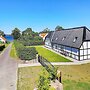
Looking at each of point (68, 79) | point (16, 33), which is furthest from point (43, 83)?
point (16, 33)

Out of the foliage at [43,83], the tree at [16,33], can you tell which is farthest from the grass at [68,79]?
the tree at [16,33]

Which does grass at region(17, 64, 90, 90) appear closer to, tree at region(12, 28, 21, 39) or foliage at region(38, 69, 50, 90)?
foliage at region(38, 69, 50, 90)

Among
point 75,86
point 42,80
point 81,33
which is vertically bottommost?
point 75,86

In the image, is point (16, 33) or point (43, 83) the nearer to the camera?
point (43, 83)

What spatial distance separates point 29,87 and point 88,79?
25.3 feet

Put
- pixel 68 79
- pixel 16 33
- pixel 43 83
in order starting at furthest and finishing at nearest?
pixel 16 33, pixel 68 79, pixel 43 83

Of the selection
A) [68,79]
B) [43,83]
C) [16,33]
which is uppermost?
[16,33]

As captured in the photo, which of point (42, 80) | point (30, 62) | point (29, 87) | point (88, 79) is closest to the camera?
point (42, 80)

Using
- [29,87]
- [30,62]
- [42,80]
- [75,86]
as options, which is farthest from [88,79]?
[30,62]

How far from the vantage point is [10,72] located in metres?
22.1

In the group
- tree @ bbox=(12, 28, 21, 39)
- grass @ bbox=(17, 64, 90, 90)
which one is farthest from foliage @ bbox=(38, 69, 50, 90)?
tree @ bbox=(12, 28, 21, 39)

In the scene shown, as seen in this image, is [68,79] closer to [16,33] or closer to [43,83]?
[43,83]

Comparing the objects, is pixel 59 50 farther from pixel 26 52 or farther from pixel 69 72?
pixel 69 72

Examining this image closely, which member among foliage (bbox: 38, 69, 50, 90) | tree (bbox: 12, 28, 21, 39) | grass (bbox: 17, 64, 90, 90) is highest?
tree (bbox: 12, 28, 21, 39)
